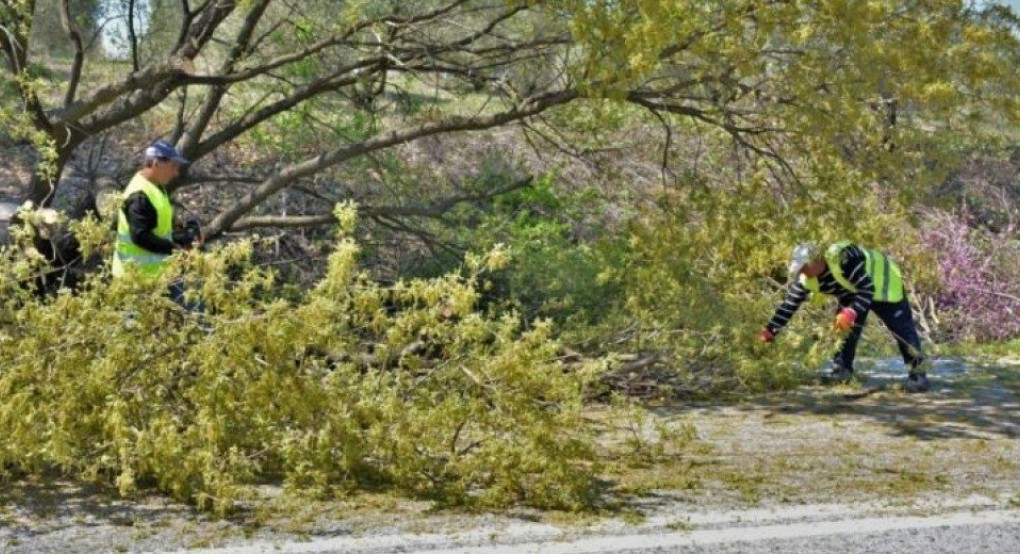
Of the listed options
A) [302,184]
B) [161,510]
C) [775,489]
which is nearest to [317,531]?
[161,510]

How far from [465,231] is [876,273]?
364 centimetres

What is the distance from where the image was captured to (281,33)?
10969mm

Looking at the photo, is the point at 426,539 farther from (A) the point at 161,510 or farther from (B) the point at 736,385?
(B) the point at 736,385

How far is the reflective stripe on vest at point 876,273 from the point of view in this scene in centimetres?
937

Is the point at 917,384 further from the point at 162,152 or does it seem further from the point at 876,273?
the point at 162,152

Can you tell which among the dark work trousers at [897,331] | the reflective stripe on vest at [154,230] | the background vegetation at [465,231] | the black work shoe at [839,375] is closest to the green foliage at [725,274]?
the background vegetation at [465,231]

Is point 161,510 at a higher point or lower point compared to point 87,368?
lower

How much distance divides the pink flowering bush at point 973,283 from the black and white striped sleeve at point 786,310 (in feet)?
21.0

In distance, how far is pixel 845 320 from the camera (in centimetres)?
916

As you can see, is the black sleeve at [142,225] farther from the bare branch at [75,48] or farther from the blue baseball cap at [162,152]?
the bare branch at [75,48]

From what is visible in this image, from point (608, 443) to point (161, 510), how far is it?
273cm

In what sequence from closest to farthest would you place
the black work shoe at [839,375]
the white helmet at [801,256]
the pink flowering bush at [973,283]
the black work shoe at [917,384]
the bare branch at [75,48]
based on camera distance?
the white helmet at [801,256] → the black work shoe at [917,384] → the black work shoe at [839,375] → the bare branch at [75,48] → the pink flowering bush at [973,283]

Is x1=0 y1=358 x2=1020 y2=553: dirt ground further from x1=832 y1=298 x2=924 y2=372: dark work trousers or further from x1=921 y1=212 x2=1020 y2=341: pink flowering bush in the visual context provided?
x1=921 y1=212 x2=1020 y2=341: pink flowering bush

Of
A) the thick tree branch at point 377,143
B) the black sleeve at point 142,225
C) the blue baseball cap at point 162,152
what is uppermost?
the thick tree branch at point 377,143
